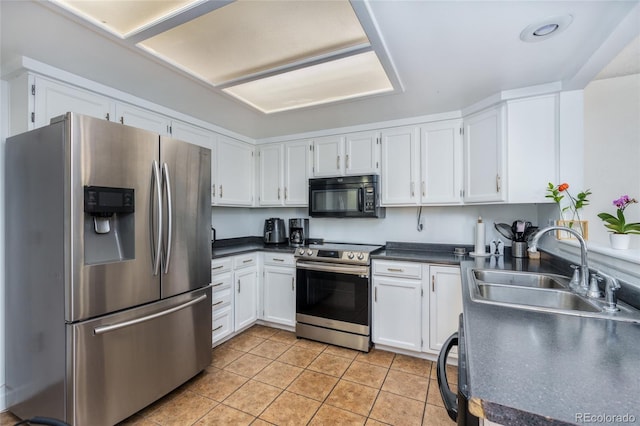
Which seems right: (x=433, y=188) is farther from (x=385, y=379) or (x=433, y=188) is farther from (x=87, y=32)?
(x=87, y=32)

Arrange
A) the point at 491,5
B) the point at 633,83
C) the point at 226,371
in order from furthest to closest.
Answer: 1. the point at 226,371
2. the point at 633,83
3. the point at 491,5

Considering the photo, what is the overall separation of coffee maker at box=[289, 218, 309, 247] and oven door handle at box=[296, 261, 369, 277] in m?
0.56

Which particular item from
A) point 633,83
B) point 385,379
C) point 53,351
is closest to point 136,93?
point 53,351

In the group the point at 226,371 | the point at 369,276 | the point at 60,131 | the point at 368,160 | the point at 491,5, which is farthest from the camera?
the point at 368,160

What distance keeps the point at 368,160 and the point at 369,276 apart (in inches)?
47.7

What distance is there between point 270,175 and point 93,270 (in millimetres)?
2254

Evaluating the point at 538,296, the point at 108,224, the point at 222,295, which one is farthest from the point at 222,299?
the point at 538,296

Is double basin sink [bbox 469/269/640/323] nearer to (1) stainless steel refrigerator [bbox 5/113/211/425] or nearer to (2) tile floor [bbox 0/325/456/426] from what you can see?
(2) tile floor [bbox 0/325/456/426]

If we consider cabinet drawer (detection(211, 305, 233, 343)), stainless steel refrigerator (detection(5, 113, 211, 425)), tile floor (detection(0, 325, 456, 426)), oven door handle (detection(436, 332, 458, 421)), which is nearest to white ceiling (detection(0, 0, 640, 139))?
stainless steel refrigerator (detection(5, 113, 211, 425))

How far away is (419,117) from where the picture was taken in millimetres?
2764

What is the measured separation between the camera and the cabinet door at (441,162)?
2646mm

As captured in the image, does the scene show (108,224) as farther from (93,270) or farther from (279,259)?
(279,259)

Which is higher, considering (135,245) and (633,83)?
(633,83)

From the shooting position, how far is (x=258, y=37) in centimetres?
167
